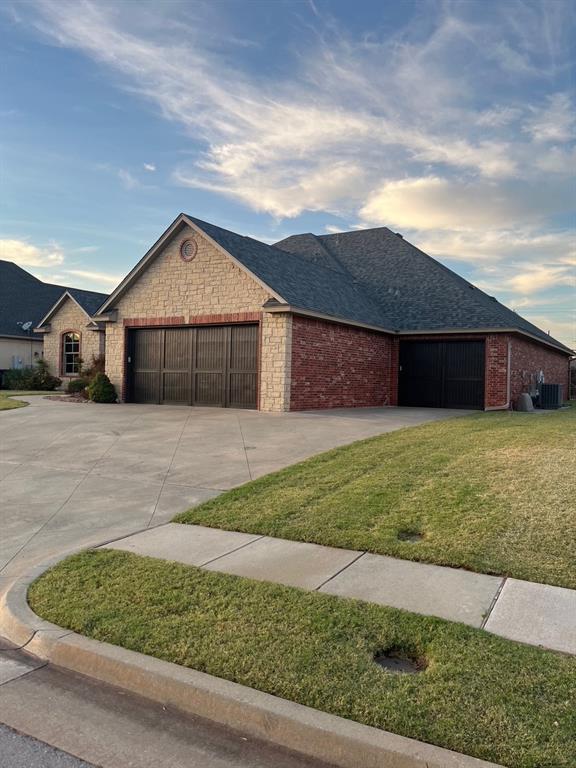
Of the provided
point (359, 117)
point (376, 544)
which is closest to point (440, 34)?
point (359, 117)

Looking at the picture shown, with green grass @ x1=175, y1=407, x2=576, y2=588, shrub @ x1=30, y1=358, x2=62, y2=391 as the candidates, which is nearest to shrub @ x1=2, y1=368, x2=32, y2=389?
shrub @ x1=30, y1=358, x2=62, y2=391

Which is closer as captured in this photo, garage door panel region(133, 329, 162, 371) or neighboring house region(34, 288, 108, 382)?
garage door panel region(133, 329, 162, 371)

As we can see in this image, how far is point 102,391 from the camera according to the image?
20672mm

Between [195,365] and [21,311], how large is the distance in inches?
844

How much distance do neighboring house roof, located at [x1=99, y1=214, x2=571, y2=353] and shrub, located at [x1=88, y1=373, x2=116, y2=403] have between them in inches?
98.3

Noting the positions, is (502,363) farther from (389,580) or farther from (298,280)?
(389,580)

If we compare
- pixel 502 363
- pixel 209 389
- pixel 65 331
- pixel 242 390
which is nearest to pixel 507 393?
pixel 502 363

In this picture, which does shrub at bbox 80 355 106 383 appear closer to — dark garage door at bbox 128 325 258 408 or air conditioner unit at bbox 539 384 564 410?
dark garage door at bbox 128 325 258 408

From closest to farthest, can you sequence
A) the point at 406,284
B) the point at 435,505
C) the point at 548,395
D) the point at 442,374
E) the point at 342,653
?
the point at 342,653, the point at 435,505, the point at 442,374, the point at 548,395, the point at 406,284

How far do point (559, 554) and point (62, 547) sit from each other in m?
4.92

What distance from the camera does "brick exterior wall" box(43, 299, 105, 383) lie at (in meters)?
29.6

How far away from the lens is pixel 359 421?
15203 mm

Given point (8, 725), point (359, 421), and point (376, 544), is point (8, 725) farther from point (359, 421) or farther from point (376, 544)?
point (359, 421)

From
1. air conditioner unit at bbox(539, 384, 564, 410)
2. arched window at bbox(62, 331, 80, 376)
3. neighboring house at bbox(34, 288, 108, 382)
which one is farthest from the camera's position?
arched window at bbox(62, 331, 80, 376)
